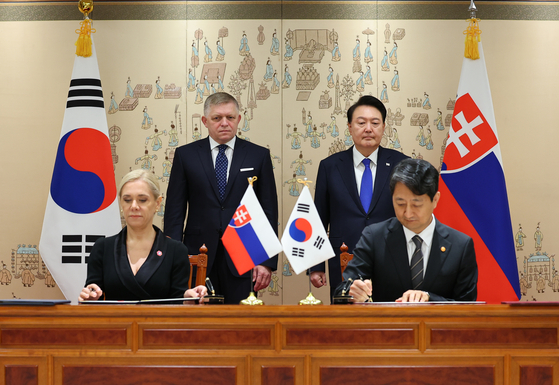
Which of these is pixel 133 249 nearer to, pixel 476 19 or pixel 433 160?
pixel 433 160

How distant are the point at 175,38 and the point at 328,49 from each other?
1.18 m

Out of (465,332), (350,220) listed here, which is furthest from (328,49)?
(465,332)

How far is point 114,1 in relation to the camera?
441 centimetres

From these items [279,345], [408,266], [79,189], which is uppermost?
[79,189]

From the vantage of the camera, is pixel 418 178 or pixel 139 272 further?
pixel 139 272

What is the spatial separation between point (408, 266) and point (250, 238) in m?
0.66

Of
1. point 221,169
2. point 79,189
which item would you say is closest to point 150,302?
point 221,169

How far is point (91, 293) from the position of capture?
227cm

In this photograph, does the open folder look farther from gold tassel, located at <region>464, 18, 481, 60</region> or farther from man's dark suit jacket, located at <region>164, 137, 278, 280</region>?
gold tassel, located at <region>464, 18, 481, 60</region>

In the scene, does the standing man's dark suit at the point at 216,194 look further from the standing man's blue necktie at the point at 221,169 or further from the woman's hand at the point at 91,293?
the woman's hand at the point at 91,293

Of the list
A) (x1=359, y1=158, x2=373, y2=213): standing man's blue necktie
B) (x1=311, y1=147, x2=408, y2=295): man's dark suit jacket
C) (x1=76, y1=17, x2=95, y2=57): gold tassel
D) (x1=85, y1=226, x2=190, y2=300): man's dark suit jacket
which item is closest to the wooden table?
(x1=85, y1=226, x2=190, y2=300): man's dark suit jacket

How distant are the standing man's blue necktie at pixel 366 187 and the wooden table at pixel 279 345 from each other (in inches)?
56.2

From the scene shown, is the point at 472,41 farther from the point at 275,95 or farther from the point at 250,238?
the point at 250,238

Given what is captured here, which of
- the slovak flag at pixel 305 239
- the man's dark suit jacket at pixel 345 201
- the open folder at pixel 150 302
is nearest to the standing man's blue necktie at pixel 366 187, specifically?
the man's dark suit jacket at pixel 345 201
